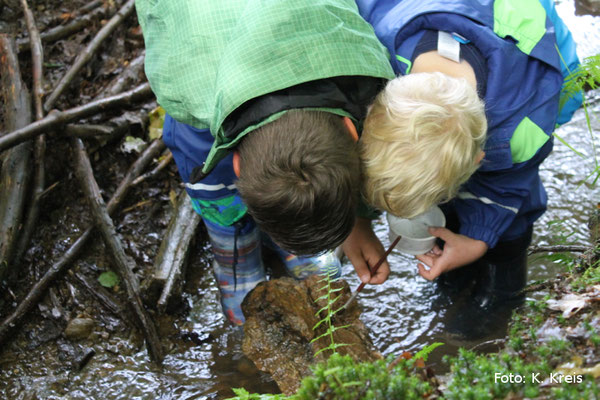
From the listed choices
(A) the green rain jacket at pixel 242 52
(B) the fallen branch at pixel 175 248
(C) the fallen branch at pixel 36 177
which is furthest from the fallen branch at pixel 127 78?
(A) the green rain jacket at pixel 242 52

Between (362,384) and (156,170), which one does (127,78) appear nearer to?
(156,170)

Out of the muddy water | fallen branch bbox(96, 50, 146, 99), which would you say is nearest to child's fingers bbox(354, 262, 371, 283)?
the muddy water

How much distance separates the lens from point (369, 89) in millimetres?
2234

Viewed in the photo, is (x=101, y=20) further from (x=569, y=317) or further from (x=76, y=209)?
(x=569, y=317)

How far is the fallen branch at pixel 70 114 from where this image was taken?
12.0 ft

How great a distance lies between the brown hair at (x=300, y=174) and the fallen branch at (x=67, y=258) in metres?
2.05

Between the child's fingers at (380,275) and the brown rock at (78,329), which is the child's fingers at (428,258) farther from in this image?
the brown rock at (78,329)

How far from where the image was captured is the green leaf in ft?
12.1

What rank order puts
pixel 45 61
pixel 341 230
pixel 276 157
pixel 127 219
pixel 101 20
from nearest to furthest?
pixel 276 157, pixel 341 230, pixel 127 219, pixel 45 61, pixel 101 20

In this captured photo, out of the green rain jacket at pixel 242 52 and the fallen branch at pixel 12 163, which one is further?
the fallen branch at pixel 12 163

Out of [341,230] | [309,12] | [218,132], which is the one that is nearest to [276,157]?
[218,132]

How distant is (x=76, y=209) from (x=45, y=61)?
4.84 feet

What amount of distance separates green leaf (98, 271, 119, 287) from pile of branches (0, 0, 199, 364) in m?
0.10

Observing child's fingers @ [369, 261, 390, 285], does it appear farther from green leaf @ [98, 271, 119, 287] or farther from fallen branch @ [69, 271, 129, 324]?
green leaf @ [98, 271, 119, 287]
